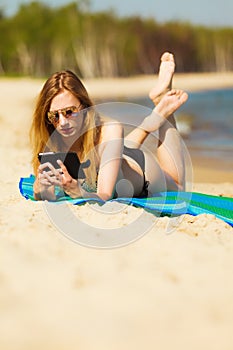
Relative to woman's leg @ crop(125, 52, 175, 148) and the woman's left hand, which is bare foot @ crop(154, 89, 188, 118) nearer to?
woman's leg @ crop(125, 52, 175, 148)

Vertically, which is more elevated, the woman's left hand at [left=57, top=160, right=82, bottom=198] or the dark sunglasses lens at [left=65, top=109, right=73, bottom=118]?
the dark sunglasses lens at [left=65, top=109, right=73, bottom=118]

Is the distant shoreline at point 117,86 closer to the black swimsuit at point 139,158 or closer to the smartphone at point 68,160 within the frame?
the black swimsuit at point 139,158

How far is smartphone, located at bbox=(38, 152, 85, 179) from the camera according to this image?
335 centimetres

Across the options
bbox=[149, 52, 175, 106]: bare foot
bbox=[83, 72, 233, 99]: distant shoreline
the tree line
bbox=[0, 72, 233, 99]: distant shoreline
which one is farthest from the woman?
the tree line

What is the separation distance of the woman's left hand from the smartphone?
10 centimetres

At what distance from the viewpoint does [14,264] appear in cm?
237

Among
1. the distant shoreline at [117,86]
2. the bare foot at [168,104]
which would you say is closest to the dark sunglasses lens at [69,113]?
the bare foot at [168,104]

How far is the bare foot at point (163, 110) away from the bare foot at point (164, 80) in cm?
11

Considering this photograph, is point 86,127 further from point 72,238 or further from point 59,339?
point 59,339

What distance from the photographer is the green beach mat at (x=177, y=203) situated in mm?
3516

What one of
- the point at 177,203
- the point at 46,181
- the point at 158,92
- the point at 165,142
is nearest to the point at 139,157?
the point at 165,142

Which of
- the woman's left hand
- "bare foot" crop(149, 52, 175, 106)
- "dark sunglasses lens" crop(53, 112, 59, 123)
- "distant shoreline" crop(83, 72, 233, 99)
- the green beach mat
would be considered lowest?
"distant shoreline" crop(83, 72, 233, 99)

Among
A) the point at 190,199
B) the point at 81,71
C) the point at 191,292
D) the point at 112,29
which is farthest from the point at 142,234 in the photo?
the point at 112,29

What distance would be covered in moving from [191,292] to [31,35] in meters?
46.8
